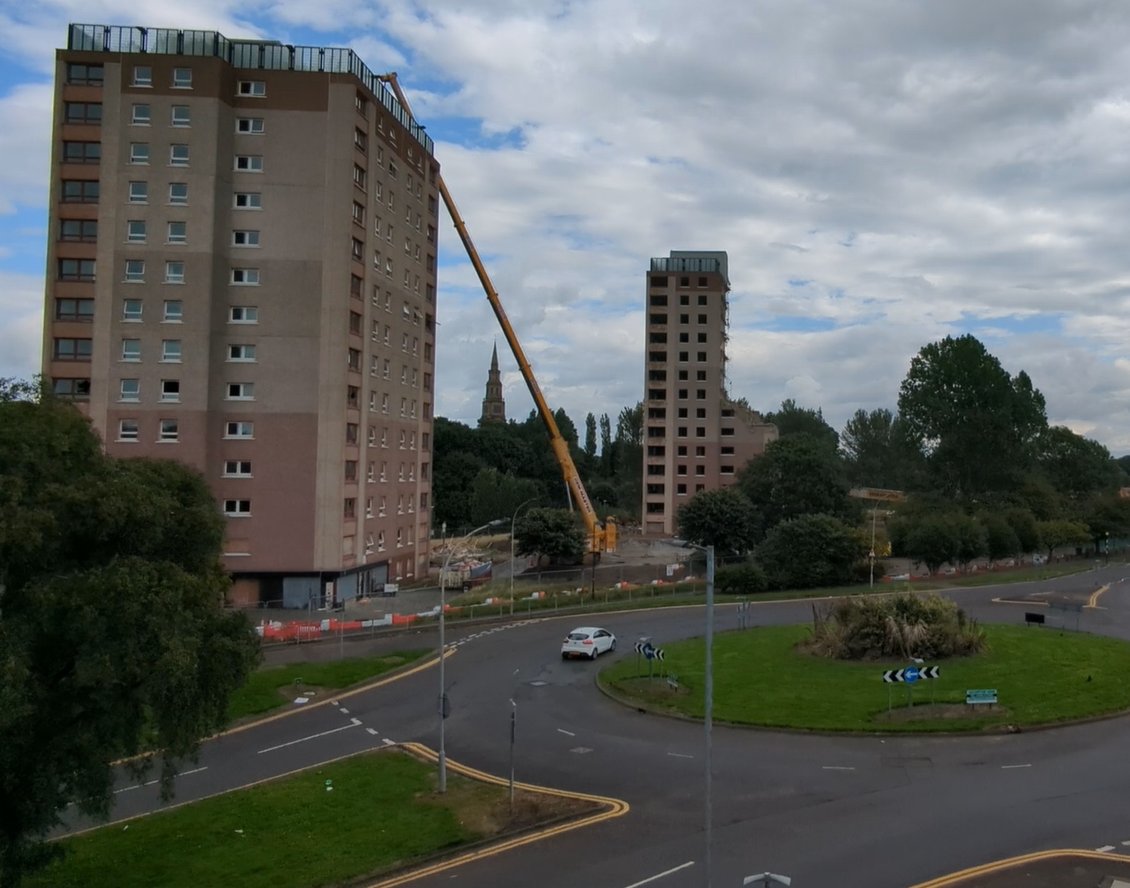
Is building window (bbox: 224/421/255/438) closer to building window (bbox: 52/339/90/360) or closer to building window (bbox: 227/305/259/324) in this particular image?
building window (bbox: 227/305/259/324)

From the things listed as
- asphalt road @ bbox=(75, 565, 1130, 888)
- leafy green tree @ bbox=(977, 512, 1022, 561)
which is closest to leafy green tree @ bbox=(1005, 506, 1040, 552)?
leafy green tree @ bbox=(977, 512, 1022, 561)

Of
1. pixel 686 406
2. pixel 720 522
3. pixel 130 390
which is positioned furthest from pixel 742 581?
pixel 686 406

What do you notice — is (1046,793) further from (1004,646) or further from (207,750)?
(207,750)

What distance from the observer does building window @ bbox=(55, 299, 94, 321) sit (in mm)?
54562

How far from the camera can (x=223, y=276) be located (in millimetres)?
55438

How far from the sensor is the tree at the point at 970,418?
8781 centimetres

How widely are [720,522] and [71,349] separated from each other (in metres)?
47.3

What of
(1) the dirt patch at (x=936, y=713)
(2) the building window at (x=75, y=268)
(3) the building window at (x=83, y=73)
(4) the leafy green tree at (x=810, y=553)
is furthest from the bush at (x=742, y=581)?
(3) the building window at (x=83, y=73)

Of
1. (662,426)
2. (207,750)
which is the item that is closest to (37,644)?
(207,750)

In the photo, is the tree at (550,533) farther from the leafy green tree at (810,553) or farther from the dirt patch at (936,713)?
the dirt patch at (936,713)

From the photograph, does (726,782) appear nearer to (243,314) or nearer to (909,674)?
(909,674)

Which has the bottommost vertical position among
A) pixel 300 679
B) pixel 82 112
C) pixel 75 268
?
pixel 300 679

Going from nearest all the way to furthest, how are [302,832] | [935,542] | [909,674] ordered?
[302,832], [909,674], [935,542]

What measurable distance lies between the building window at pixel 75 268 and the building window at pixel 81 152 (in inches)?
225
